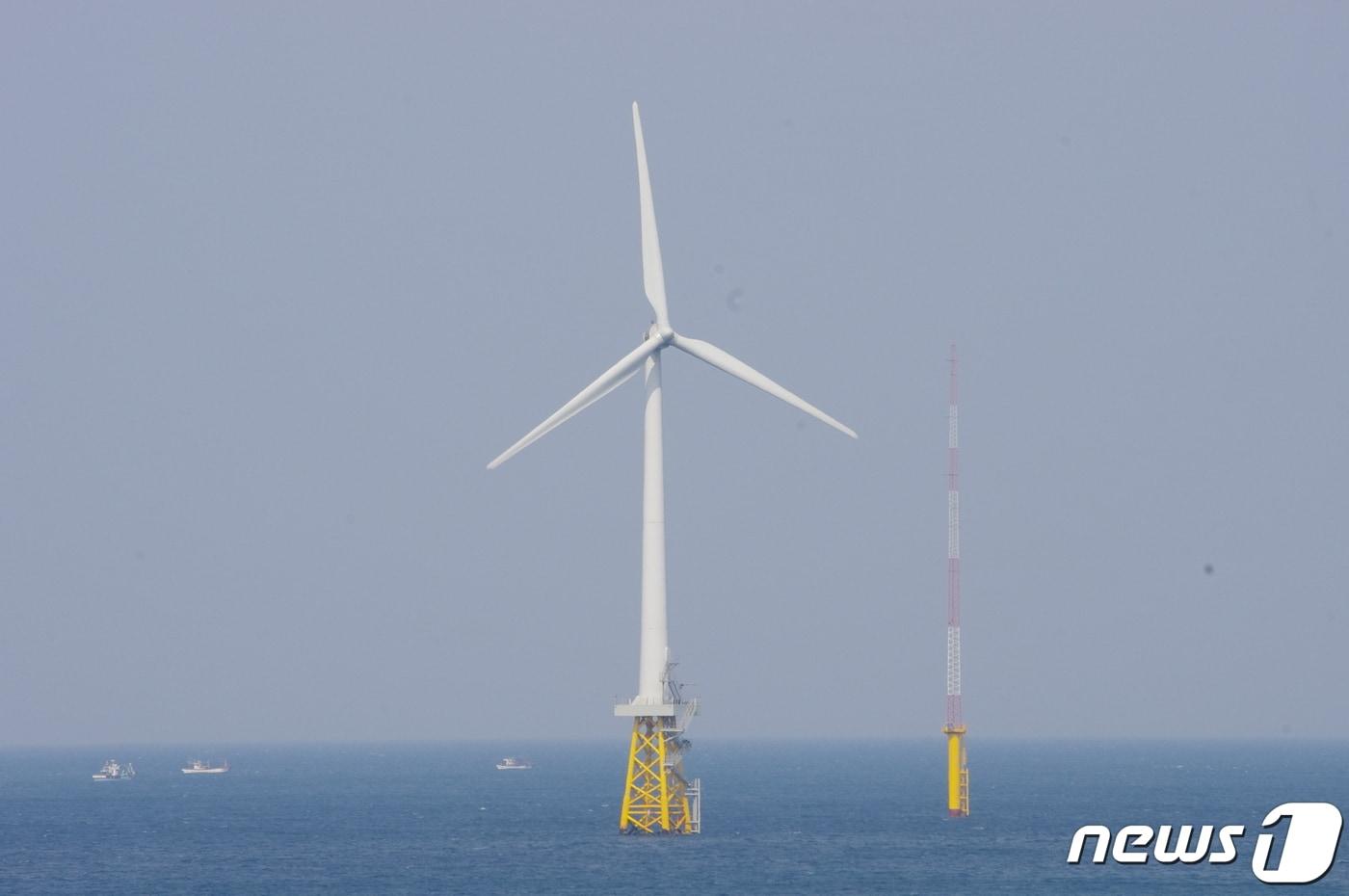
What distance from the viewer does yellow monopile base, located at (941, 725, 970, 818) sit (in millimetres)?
151375

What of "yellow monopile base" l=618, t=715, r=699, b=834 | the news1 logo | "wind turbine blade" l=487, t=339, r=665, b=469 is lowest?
the news1 logo

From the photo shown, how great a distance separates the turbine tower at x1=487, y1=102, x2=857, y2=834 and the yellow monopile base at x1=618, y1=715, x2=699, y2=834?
0.20ft

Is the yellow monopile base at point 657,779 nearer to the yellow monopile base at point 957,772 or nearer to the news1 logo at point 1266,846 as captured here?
the yellow monopile base at point 957,772

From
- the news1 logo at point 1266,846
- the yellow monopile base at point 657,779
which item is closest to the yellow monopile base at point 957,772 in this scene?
the news1 logo at point 1266,846

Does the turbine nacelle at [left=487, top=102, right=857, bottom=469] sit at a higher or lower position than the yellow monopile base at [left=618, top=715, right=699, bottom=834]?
higher

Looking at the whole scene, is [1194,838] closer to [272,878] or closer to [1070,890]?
[1070,890]

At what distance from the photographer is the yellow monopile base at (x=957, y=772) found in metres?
151

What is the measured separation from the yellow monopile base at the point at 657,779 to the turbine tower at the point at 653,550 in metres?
0.06

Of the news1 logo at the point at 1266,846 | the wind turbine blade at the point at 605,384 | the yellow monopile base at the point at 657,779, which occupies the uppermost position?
the wind turbine blade at the point at 605,384

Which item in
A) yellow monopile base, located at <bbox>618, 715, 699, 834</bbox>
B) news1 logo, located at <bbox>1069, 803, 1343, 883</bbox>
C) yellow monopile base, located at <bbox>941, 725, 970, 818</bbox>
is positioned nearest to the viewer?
A: news1 logo, located at <bbox>1069, 803, 1343, 883</bbox>

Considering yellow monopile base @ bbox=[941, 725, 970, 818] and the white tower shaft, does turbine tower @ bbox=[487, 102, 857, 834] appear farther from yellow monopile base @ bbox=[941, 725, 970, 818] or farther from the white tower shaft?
yellow monopile base @ bbox=[941, 725, 970, 818]

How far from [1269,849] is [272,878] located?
221ft

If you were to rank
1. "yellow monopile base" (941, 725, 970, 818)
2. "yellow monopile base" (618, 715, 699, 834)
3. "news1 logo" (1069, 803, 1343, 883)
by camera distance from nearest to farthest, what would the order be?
"news1 logo" (1069, 803, 1343, 883)
"yellow monopile base" (618, 715, 699, 834)
"yellow monopile base" (941, 725, 970, 818)

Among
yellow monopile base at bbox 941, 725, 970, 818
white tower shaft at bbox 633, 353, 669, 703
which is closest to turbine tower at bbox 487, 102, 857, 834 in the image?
white tower shaft at bbox 633, 353, 669, 703
